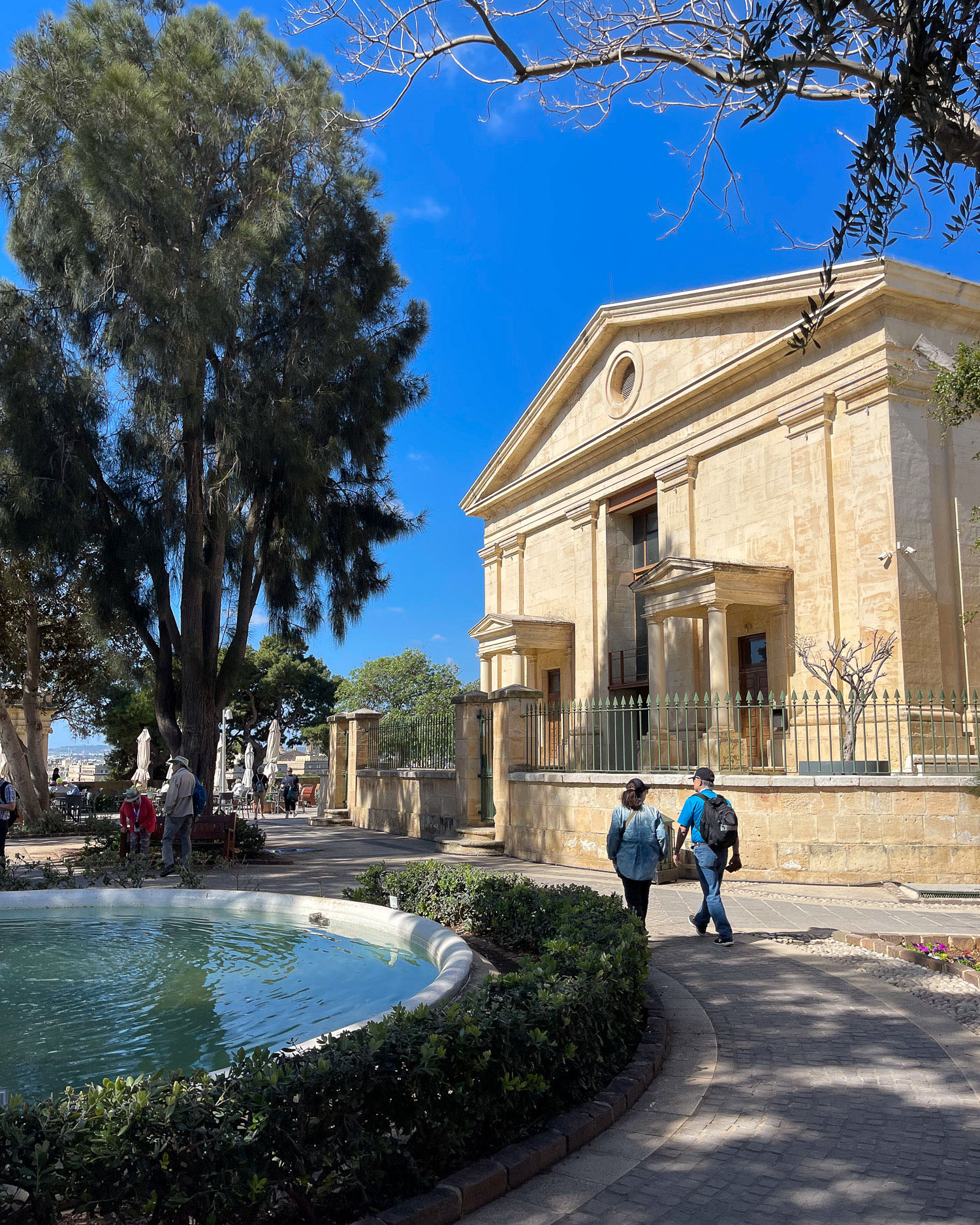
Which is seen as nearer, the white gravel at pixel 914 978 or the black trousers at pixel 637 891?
the white gravel at pixel 914 978

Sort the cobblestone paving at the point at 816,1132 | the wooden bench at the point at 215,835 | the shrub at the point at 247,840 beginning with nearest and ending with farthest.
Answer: the cobblestone paving at the point at 816,1132
the wooden bench at the point at 215,835
the shrub at the point at 247,840

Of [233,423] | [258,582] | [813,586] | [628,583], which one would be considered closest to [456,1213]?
[233,423]

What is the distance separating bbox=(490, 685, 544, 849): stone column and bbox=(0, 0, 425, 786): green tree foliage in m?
4.63

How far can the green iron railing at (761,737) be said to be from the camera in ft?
42.3

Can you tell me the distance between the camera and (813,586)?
18.6m

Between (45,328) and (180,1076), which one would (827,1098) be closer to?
(180,1076)

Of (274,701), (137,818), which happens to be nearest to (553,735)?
(137,818)

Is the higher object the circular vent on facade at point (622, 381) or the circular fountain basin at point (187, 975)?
the circular vent on facade at point (622, 381)

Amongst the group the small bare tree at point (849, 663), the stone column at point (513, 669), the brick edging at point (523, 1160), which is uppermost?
the stone column at point (513, 669)

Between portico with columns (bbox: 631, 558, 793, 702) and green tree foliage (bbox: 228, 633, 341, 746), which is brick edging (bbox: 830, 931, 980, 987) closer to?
portico with columns (bbox: 631, 558, 793, 702)

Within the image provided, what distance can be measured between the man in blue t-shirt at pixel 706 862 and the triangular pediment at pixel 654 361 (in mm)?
11453

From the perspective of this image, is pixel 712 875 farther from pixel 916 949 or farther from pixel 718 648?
pixel 718 648

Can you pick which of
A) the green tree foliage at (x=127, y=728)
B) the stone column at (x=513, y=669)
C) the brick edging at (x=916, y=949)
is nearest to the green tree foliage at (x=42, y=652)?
the stone column at (x=513, y=669)

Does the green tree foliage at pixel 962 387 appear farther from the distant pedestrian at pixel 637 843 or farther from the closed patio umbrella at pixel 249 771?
the closed patio umbrella at pixel 249 771
